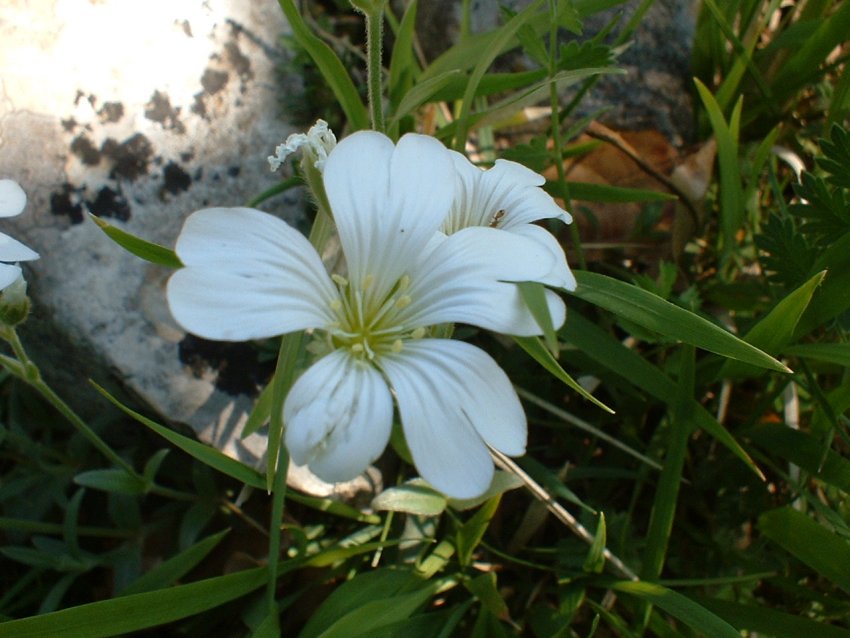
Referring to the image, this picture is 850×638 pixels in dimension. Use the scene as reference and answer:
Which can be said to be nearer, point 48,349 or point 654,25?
point 48,349

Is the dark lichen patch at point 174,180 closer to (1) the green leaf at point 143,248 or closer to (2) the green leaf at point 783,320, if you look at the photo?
(1) the green leaf at point 143,248

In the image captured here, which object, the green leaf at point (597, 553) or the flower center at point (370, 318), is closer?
the flower center at point (370, 318)

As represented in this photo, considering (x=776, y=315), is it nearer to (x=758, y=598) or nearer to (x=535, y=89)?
(x=535, y=89)

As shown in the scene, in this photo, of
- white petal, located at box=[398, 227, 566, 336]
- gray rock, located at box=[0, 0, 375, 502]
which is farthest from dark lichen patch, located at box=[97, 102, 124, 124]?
white petal, located at box=[398, 227, 566, 336]

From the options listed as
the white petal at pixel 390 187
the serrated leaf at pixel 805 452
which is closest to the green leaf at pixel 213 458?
the white petal at pixel 390 187

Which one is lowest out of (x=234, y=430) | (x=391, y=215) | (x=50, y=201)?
(x=234, y=430)

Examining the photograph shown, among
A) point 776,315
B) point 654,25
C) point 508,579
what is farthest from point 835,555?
point 654,25

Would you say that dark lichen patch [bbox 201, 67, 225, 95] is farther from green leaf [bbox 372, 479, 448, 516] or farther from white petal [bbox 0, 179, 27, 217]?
green leaf [bbox 372, 479, 448, 516]
